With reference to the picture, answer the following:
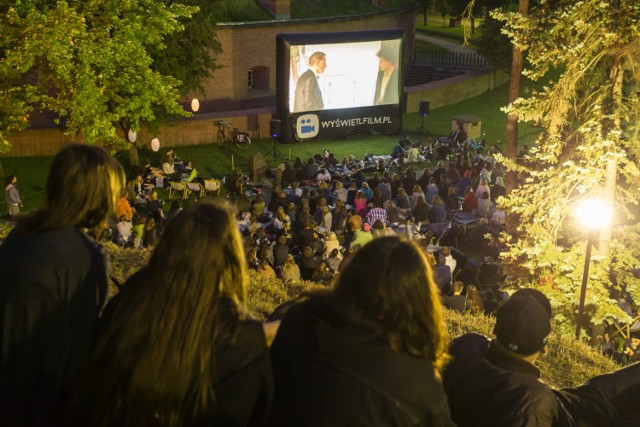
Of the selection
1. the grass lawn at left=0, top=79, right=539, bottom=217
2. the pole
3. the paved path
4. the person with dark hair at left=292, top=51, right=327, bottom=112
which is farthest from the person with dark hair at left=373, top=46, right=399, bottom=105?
the pole

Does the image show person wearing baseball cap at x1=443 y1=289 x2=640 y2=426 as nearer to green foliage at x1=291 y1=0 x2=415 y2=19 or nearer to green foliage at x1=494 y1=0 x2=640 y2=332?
green foliage at x1=494 y1=0 x2=640 y2=332

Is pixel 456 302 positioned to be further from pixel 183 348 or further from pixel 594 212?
pixel 183 348

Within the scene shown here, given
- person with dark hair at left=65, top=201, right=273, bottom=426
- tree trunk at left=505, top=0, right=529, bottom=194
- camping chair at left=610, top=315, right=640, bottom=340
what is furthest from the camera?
tree trunk at left=505, top=0, right=529, bottom=194

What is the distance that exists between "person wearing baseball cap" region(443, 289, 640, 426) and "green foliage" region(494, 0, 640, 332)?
969 centimetres

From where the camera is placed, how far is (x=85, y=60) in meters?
19.8

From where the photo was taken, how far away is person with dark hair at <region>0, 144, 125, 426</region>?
3.42 metres

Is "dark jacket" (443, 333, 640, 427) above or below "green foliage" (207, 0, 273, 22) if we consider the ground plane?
below

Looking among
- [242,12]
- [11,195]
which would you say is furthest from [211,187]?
[242,12]

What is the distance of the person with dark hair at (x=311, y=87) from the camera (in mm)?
30391

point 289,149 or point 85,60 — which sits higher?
point 85,60

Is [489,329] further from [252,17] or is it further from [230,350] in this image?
Answer: [252,17]

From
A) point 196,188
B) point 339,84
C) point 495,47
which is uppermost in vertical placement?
point 495,47

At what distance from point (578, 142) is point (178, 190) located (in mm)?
12063

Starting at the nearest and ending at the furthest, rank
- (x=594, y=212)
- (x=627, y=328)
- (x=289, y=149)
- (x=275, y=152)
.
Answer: (x=594, y=212) → (x=627, y=328) → (x=275, y=152) → (x=289, y=149)
